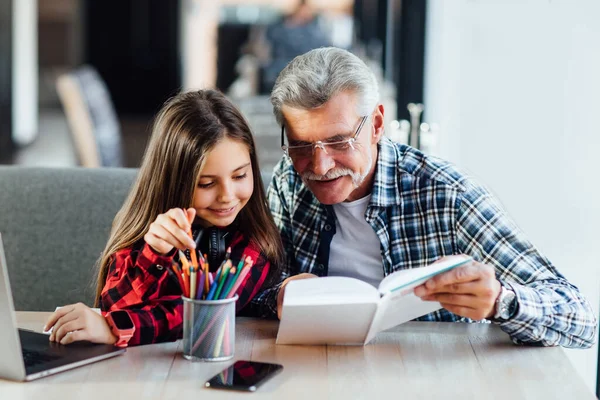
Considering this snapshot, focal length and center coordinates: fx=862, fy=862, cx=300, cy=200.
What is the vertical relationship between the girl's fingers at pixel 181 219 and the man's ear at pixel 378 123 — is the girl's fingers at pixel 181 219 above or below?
below

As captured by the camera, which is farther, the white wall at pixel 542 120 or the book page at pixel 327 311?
the white wall at pixel 542 120

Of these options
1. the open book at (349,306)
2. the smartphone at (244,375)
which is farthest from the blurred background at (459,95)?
the smartphone at (244,375)

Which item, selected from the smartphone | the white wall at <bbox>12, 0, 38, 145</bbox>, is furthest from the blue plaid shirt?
the white wall at <bbox>12, 0, 38, 145</bbox>

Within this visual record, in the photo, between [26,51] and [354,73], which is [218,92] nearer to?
[354,73]

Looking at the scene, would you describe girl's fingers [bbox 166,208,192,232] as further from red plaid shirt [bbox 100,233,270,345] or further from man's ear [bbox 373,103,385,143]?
man's ear [bbox 373,103,385,143]

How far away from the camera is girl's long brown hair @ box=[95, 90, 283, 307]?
1.59 metres

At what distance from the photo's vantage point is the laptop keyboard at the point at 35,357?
1.31m

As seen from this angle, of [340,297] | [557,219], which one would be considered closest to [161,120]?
[340,297]

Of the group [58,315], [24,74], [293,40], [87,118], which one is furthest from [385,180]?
[24,74]

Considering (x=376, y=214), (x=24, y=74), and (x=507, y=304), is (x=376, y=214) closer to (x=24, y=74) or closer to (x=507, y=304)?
(x=507, y=304)

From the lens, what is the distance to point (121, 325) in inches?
56.2

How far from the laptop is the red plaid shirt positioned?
0.26 feet

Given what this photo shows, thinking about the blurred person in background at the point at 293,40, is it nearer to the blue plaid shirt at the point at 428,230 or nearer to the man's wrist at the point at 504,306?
the blue plaid shirt at the point at 428,230

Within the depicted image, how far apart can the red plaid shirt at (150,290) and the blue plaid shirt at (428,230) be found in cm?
8
